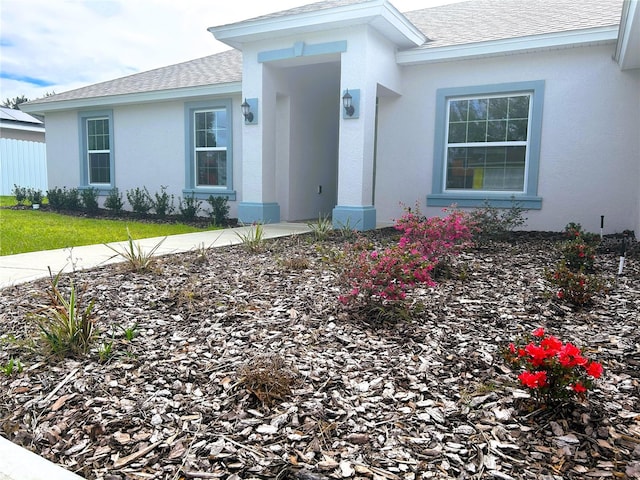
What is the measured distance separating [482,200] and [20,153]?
1713 cm

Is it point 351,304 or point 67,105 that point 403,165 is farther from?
point 67,105

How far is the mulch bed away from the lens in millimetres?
1841

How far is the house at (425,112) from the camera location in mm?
7184

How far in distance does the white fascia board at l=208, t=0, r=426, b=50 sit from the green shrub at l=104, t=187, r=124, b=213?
4997 mm

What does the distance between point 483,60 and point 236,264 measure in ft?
18.4

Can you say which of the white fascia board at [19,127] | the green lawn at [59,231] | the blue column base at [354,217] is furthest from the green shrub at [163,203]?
the white fascia board at [19,127]

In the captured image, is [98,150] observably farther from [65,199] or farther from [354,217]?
[354,217]

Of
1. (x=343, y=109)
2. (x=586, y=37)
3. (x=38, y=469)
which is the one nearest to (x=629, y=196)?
(x=586, y=37)

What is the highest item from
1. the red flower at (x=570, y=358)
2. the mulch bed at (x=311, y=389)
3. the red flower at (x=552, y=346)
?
the red flower at (x=552, y=346)

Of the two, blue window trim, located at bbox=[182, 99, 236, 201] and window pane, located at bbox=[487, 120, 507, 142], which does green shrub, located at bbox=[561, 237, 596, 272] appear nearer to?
window pane, located at bbox=[487, 120, 507, 142]

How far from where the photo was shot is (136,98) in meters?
10.8

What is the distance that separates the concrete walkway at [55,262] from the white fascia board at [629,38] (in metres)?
4.70

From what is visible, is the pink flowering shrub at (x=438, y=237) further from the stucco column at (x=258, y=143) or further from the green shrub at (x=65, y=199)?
the green shrub at (x=65, y=199)

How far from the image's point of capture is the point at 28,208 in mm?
12555
